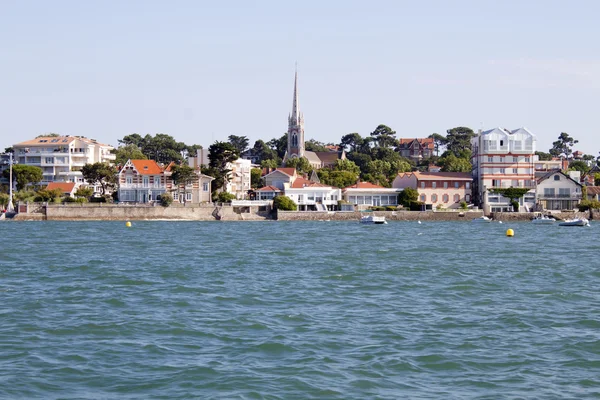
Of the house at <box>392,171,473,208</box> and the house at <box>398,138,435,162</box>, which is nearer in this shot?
the house at <box>392,171,473,208</box>

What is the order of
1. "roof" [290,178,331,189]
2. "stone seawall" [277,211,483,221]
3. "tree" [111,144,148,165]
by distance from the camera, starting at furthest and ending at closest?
1. "tree" [111,144,148,165]
2. "roof" [290,178,331,189]
3. "stone seawall" [277,211,483,221]

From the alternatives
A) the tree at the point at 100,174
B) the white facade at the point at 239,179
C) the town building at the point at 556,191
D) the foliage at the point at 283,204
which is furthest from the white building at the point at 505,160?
the tree at the point at 100,174

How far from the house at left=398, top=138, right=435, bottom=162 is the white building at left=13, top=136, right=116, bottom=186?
75829mm

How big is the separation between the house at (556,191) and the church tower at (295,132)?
62154 millimetres

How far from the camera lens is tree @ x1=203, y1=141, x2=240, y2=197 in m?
102

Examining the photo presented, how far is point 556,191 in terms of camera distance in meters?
101

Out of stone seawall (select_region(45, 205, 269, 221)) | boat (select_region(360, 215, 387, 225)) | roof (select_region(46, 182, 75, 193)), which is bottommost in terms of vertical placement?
boat (select_region(360, 215, 387, 225))

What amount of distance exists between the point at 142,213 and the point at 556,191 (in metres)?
49.7

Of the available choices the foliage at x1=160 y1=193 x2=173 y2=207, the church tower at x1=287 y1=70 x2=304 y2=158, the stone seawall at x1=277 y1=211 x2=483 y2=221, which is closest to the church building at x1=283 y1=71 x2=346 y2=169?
the church tower at x1=287 y1=70 x2=304 y2=158

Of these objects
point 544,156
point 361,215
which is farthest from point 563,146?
point 361,215

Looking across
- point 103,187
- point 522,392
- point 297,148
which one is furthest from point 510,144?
point 522,392

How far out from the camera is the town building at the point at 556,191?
10056 cm

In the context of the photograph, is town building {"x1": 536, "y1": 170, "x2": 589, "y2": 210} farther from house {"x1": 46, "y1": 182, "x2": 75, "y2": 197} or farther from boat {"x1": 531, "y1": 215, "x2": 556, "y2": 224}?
house {"x1": 46, "y1": 182, "x2": 75, "y2": 197}

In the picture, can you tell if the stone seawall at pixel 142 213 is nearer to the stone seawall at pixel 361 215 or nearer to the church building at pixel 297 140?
the stone seawall at pixel 361 215
